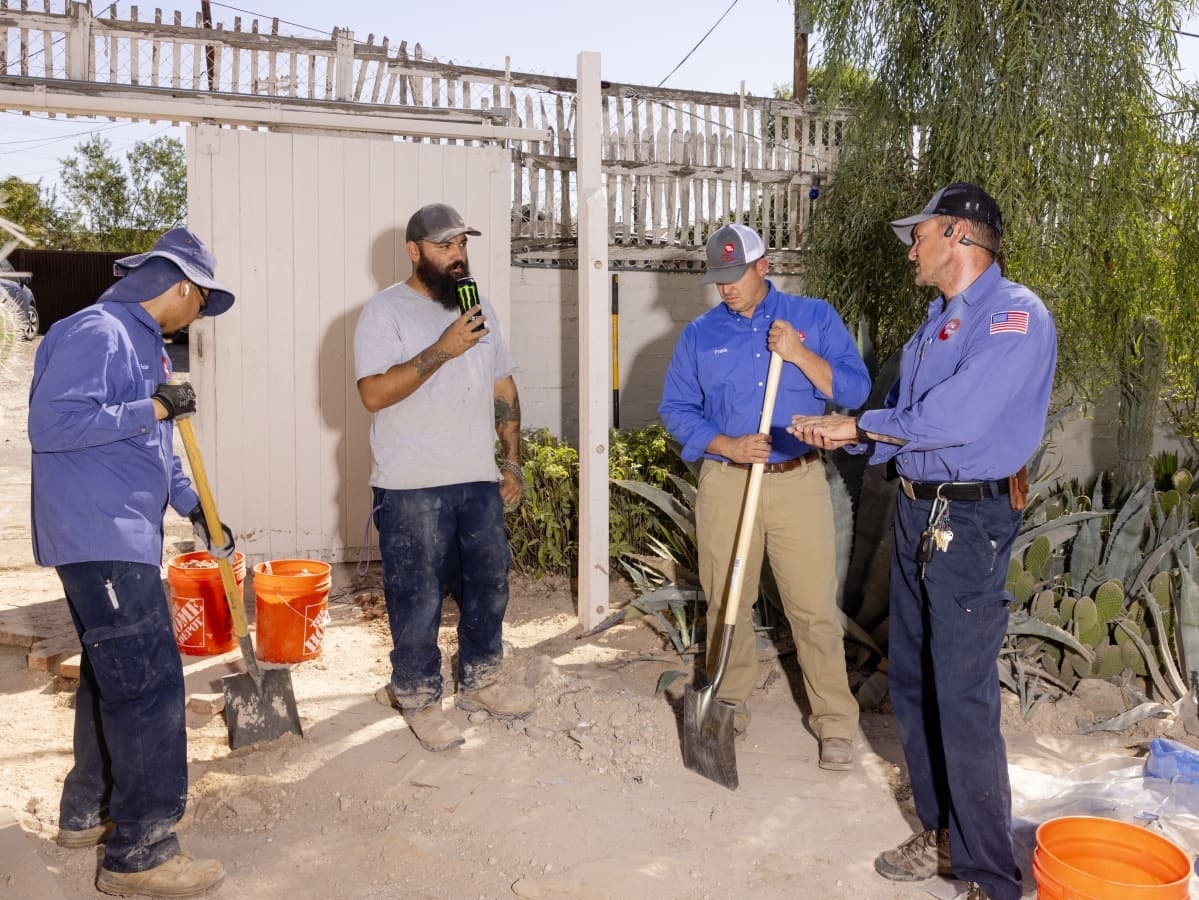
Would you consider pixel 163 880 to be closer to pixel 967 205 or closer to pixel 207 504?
pixel 207 504

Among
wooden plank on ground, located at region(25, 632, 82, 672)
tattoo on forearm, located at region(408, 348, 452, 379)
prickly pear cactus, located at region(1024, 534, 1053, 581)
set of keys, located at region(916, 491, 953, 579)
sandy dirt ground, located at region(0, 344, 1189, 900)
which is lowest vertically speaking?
sandy dirt ground, located at region(0, 344, 1189, 900)

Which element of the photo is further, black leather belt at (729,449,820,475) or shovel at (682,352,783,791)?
black leather belt at (729,449,820,475)

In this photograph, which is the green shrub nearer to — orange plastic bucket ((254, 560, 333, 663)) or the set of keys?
orange plastic bucket ((254, 560, 333, 663))

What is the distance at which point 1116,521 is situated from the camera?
4938mm

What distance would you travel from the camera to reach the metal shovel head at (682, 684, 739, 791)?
3.77 meters

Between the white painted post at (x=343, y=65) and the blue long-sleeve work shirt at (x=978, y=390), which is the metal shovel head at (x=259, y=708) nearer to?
the blue long-sleeve work shirt at (x=978, y=390)

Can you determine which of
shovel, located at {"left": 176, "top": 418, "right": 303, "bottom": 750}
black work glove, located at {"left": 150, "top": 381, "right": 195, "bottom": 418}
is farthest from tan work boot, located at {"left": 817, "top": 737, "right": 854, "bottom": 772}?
black work glove, located at {"left": 150, "top": 381, "right": 195, "bottom": 418}

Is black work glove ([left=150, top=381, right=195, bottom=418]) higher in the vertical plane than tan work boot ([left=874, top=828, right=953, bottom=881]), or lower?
higher

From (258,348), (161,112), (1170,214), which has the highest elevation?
(161,112)

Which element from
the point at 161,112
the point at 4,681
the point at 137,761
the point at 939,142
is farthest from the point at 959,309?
the point at 161,112

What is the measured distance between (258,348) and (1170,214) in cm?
587

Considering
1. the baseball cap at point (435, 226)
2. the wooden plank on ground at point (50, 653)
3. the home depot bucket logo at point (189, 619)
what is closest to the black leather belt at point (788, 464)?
the baseball cap at point (435, 226)

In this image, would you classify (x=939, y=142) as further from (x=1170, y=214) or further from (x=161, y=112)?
(x=161, y=112)

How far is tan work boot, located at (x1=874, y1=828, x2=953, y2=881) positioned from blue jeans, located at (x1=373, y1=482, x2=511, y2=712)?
6.12 ft
